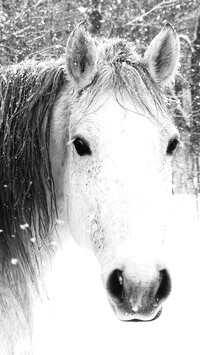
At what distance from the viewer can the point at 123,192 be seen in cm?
205

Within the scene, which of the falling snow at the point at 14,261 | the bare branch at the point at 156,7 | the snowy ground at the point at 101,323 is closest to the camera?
the falling snow at the point at 14,261

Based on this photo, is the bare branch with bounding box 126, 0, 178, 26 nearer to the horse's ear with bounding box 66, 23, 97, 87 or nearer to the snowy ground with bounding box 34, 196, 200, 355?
the snowy ground with bounding box 34, 196, 200, 355

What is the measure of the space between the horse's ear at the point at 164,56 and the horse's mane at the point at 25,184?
1.75ft

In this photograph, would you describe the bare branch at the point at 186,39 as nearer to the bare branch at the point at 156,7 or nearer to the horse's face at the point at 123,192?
the bare branch at the point at 156,7

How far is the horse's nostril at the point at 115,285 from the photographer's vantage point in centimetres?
197

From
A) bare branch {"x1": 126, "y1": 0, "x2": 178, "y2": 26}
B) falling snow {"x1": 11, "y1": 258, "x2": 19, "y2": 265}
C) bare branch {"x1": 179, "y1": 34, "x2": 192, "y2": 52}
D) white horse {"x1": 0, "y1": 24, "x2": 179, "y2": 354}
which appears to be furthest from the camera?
bare branch {"x1": 179, "y1": 34, "x2": 192, "y2": 52}

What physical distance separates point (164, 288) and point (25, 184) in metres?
0.97

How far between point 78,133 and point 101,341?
2876mm

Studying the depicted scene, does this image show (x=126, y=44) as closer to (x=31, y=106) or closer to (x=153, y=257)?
(x=31, y=106)

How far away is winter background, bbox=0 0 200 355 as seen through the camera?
4.35 meters

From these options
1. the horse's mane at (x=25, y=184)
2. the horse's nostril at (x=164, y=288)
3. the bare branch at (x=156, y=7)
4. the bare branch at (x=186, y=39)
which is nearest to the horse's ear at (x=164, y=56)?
the horse's mane at (x=25, y=184)

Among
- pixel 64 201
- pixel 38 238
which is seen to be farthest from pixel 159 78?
pixel 38 238

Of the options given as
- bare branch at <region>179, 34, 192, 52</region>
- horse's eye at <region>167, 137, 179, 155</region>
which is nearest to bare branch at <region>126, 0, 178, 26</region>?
bare branch at <region>179, 34, 192, 52</region>

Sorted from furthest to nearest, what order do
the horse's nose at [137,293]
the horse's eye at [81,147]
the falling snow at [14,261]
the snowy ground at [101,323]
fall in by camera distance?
the snowy ground at [101,323] → the falling snow at [14,261] → the horse's eye at [81,147] → the horse's nose at [137,293]
